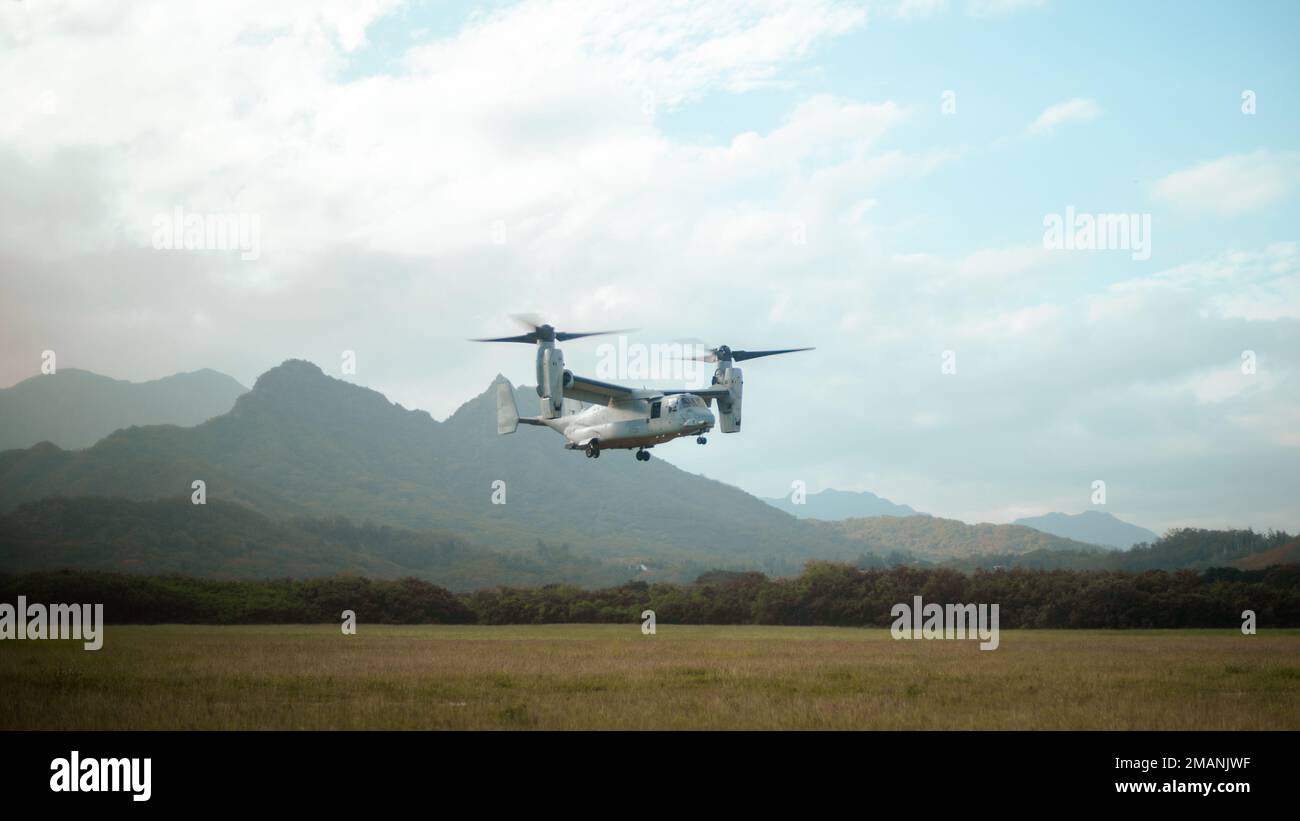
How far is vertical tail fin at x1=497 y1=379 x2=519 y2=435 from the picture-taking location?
65.3m

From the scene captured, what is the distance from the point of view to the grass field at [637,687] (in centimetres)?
2348

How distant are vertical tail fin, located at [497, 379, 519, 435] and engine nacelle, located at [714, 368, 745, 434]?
15.0 meters

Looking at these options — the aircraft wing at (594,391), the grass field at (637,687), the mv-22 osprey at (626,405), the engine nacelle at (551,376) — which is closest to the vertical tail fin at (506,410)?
the mv-22 osprey at (626,405)

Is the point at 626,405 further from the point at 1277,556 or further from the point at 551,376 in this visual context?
the point at 1277,556

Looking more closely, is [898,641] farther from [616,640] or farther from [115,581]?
[115,581]

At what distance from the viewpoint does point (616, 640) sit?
58812 mm

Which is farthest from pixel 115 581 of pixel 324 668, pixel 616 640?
pixel 324 668

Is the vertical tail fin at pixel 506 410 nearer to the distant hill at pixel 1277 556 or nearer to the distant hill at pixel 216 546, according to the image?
the distant hill at pixel 216 546

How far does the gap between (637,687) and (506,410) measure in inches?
1511

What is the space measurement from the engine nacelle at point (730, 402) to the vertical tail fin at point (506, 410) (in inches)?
591

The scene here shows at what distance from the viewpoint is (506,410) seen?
218 ft
